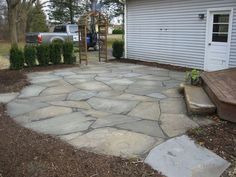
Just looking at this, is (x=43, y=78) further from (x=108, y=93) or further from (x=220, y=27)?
(x=220, y=27)

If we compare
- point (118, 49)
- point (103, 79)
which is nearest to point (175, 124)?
point (103, 79)

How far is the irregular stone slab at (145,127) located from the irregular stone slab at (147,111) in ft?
0.86

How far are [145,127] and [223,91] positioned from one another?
1573mm

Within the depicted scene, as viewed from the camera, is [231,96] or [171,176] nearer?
[171,176]

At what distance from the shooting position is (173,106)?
208 inches

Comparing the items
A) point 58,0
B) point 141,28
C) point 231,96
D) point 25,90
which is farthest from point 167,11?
point 58,0

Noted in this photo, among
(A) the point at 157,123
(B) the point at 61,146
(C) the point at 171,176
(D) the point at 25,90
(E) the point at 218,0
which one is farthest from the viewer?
(E) the point at 218,0

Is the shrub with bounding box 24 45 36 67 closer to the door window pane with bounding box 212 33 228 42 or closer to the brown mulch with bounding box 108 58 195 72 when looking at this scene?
the brown mulch with bounding box 108 58 195 72

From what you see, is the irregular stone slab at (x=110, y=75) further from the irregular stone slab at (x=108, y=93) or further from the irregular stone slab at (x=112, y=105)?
the irregular stone slab at (x=112, y=105)

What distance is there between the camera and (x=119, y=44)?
13047 mm

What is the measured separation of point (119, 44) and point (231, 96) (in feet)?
29.4

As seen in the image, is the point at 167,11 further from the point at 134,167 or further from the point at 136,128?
the point at 134,167

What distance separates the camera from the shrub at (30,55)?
10359mm

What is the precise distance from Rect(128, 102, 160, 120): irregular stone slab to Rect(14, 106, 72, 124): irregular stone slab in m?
1.19
